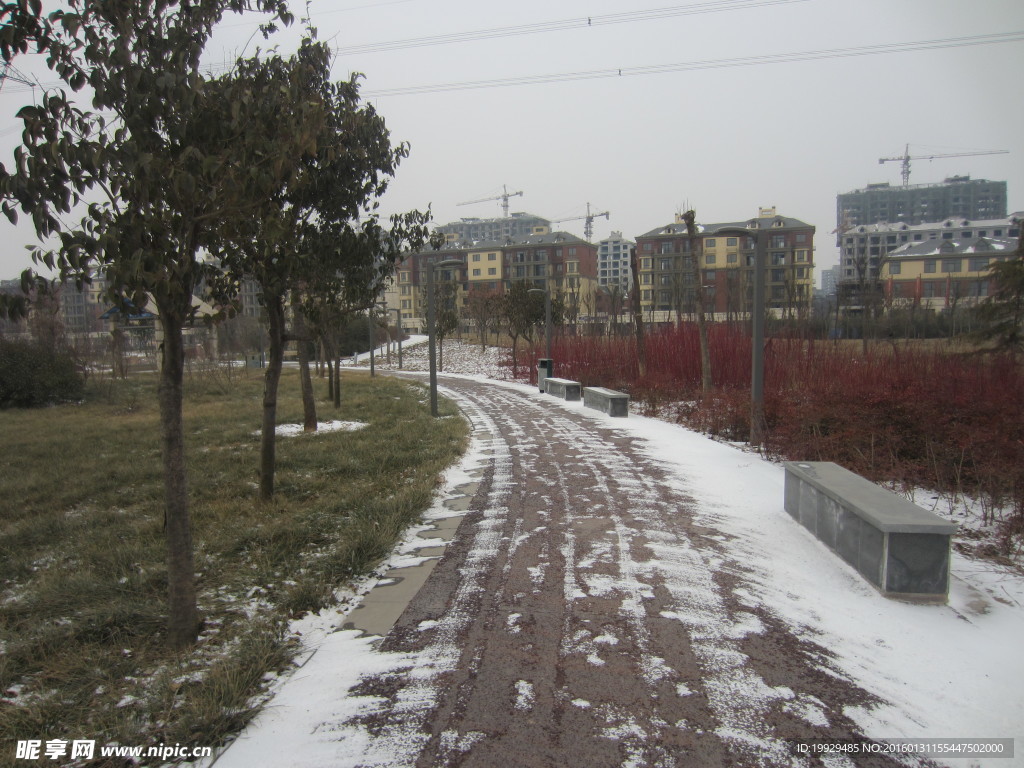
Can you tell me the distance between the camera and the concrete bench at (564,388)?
17.0 m

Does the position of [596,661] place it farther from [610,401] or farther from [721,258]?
[721,258]

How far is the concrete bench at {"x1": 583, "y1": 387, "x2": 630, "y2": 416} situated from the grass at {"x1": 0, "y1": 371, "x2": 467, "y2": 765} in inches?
148

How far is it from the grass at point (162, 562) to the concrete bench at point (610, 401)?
12.3 feet

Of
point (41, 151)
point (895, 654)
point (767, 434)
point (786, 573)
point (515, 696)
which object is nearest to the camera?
point (41, 151)

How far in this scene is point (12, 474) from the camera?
29.4 feet

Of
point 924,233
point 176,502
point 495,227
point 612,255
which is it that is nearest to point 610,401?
point 176,502

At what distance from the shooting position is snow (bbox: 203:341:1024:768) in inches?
106

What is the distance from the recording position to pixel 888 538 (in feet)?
13.5

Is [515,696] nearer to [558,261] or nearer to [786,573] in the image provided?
[786,573]

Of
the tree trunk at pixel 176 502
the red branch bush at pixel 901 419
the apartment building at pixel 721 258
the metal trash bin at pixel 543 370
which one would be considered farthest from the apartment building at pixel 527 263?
the tree trunk at pixel 176 502

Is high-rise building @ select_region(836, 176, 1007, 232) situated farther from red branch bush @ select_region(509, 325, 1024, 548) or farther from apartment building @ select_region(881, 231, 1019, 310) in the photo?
red branch bush @ select_region(509, 325, 1024, 548)

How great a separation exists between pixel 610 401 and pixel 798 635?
990 cm

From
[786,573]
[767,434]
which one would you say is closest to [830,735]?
[786,573]

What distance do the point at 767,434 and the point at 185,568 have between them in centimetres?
845
